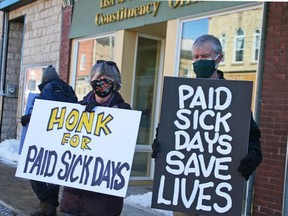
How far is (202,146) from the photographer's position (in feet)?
9.09

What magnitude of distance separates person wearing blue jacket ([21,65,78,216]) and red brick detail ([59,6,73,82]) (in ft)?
14.4

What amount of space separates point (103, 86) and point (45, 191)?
2.05m

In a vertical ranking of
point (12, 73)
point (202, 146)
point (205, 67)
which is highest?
point (12, 73)

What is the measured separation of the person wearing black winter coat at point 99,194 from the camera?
117 inches

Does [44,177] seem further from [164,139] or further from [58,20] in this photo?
[58,20]

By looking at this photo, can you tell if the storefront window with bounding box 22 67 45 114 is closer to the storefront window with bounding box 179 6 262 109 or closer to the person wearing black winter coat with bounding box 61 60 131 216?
the storefront window with bounding box 179 6 262 109

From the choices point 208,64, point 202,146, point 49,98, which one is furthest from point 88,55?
point 202,146

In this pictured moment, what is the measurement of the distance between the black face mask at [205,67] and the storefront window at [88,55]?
207 inches

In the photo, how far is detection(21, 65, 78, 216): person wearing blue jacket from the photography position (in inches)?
181

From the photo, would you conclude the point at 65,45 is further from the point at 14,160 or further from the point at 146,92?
the point at 14,160

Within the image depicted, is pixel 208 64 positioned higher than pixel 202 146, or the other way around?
pixel 208 64

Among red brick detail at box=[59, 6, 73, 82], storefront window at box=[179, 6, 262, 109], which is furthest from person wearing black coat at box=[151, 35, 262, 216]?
Answer: red brick detail at box=[59, 6, 73, 82]

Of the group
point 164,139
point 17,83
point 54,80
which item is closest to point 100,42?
point 54,80

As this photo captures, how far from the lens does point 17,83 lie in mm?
12562
